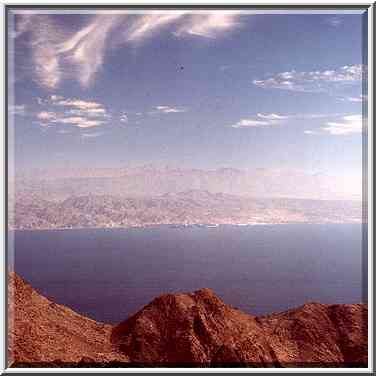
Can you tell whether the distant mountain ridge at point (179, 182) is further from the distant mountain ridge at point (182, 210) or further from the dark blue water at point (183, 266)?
the dark blue water at point (183, 266)

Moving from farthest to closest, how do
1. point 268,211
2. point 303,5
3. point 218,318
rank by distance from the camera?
point 268,211 < point 218,318 < point 303,5

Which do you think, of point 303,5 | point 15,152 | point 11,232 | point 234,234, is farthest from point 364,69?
point 11,232

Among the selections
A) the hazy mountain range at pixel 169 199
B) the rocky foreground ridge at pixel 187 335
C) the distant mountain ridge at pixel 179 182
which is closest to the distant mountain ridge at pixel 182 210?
the hazy mountain range at pixel 169 199

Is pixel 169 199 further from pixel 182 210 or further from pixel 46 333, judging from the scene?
pixel 46 333

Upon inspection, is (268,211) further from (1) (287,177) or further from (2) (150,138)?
(2) (150,138)

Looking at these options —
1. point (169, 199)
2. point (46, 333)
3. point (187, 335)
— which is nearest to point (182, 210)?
point (169, 199)

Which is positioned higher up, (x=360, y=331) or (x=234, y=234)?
(x=234, y=234)

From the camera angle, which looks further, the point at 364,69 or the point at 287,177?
the point at 287,177
